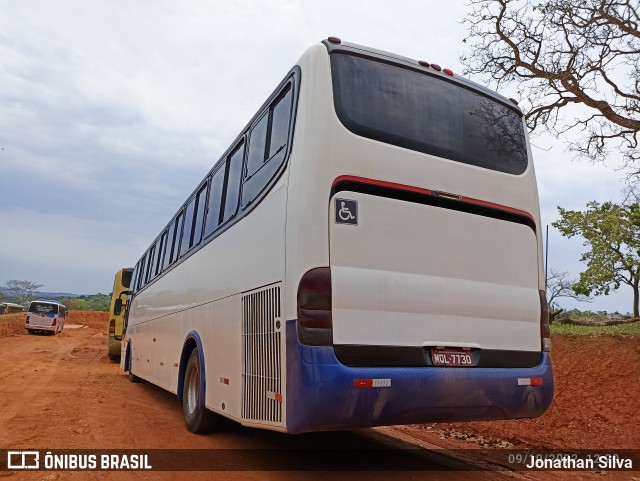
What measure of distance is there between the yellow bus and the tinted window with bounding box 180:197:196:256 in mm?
12319

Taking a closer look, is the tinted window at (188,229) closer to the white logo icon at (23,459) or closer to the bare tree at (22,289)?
the white logo icon at (23,459)

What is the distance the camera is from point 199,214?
8.56 meters

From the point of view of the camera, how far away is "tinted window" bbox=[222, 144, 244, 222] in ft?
21.1

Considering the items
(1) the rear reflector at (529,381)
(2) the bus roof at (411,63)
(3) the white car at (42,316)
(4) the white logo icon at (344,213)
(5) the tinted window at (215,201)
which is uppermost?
(2) the bus roof at (411,63)

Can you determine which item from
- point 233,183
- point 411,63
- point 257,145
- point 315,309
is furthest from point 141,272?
point 315,309

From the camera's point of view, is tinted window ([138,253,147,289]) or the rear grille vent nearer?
the rear grille vent

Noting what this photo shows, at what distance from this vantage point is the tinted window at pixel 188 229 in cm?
910

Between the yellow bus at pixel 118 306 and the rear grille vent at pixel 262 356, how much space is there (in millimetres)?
17005

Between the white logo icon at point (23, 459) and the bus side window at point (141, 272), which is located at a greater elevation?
the bus side window at point (141, 272)

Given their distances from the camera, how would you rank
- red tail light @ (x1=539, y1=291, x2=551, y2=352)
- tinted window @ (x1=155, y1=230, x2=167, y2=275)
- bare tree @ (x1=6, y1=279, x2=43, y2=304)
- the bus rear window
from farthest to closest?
bare tree @ (x1=6, y1=279, x2=43, y2=304), tinted window @ (x1=155, y1=230, x2=167, y2=275), red tail light @ (x1=539, y1=291, x2=551, y2=352), the bus rear window

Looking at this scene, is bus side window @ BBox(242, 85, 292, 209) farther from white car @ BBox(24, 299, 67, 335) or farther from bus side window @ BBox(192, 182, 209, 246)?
white car @ BBox(24, 299, 67, 335)

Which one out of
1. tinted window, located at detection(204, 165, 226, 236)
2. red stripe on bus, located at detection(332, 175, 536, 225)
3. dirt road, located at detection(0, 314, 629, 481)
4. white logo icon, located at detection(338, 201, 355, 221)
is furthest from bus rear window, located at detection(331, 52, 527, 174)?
dirt road, located at detection(0, 314, 629, 481)

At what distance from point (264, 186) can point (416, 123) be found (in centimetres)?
160

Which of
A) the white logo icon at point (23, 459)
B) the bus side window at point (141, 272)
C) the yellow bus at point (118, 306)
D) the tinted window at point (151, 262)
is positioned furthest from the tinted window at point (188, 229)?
the yellow bus at point (118, 306)
